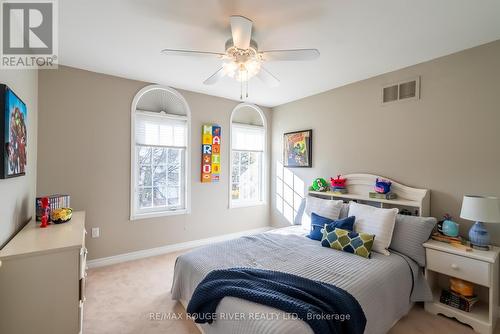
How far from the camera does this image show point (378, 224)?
93.4 inches

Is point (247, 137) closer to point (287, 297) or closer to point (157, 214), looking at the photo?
point (157, 214)

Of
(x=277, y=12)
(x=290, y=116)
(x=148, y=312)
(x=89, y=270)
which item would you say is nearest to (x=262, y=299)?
(x=148, y=312)

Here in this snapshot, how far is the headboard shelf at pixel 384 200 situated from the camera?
252 centimetres

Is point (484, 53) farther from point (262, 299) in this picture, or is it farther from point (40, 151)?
point (40, 151)

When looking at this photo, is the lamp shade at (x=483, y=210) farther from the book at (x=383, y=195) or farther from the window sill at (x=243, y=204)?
the window sill at (x=243, y=204)

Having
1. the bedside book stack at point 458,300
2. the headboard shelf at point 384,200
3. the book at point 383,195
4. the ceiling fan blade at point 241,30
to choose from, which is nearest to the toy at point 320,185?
the headboard shelf at point 384,200

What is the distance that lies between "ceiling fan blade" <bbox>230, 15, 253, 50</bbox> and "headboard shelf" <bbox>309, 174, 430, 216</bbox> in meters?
2.31

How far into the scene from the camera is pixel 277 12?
6.00 feet

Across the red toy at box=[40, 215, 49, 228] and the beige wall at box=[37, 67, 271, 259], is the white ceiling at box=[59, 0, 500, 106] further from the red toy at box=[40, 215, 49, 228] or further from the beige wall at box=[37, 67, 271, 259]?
the red toy at box=[40, 215, 49, 228]

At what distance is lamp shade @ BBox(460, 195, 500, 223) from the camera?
191 centimetres

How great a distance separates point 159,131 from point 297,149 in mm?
2343

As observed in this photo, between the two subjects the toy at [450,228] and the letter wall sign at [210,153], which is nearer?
the toy at [450,228]

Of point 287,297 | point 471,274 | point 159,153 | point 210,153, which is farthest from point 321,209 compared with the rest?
Answer: point 159,153

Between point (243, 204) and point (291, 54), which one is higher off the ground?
point (291, 54)
